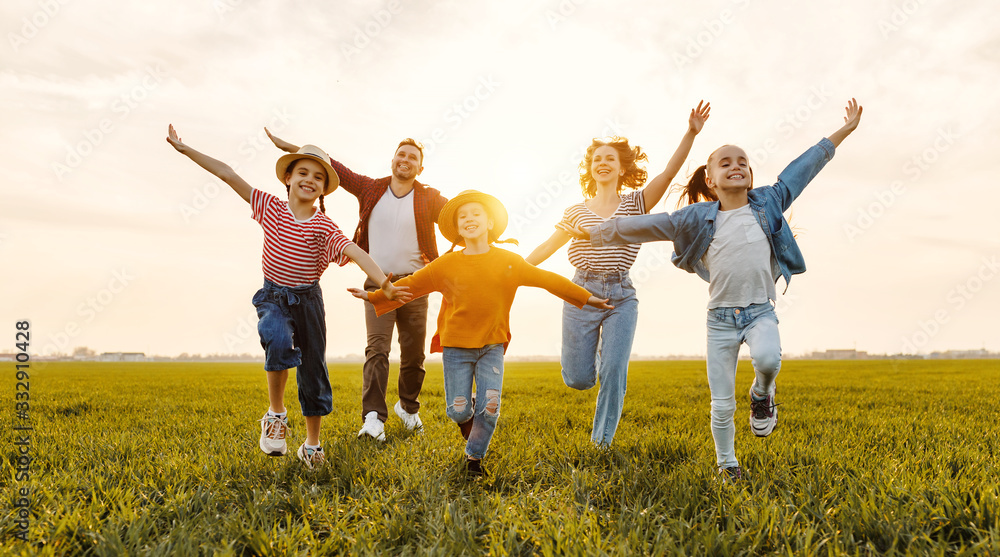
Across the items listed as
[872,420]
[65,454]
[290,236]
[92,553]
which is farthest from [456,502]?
[872,420]

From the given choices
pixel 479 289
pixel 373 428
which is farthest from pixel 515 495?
pixel 373 428

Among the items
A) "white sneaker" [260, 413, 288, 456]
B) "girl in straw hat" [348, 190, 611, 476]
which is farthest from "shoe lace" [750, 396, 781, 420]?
"white sneaker" [260, 413, 288, 456]

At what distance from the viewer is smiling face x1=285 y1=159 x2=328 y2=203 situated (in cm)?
466

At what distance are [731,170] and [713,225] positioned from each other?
17.9 inches

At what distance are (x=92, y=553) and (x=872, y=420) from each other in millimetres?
8155

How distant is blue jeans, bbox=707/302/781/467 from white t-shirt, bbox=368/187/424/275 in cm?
316

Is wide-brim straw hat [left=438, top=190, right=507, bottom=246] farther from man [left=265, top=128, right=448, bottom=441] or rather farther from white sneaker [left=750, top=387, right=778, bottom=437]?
white sneaker [left=750, top=387, right=778, bottom=437]

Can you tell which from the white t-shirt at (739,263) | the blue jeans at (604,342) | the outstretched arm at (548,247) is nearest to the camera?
the white t-shirt at (739,263)

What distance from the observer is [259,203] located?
4742mm

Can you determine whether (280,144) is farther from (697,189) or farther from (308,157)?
(697,189)

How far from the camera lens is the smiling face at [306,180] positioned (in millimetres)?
4660

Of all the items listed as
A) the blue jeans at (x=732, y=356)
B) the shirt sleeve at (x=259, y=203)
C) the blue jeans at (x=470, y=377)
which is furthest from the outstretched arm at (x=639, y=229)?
the shirt sleeve at (x=259, y=203)

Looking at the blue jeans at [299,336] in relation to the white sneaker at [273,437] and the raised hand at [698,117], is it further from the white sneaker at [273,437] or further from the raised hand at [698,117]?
the raised hand at [698,117]

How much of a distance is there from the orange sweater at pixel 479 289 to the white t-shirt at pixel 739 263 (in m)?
1.05
